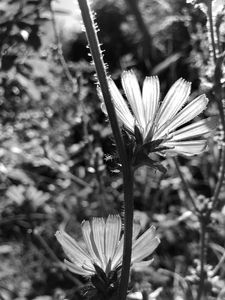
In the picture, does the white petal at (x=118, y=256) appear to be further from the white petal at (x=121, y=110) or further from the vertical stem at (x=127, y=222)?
the white petal at (x=121, y=110)

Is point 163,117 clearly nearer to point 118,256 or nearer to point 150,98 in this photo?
point 150,98

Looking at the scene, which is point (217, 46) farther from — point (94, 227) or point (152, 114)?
point (94, 227)

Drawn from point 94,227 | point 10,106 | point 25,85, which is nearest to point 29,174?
point 10,106

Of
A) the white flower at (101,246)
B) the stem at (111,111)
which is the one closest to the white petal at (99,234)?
the white flower at (101,246)

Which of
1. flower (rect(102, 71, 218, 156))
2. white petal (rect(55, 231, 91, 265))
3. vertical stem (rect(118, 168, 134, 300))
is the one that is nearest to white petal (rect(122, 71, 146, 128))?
flower (rect(102, 71, 218, 156))

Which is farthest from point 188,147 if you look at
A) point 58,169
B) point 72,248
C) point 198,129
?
point 58,169

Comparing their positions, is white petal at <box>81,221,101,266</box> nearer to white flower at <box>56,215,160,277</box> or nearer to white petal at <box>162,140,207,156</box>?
white flower at <box>56,215,160,277</box>
